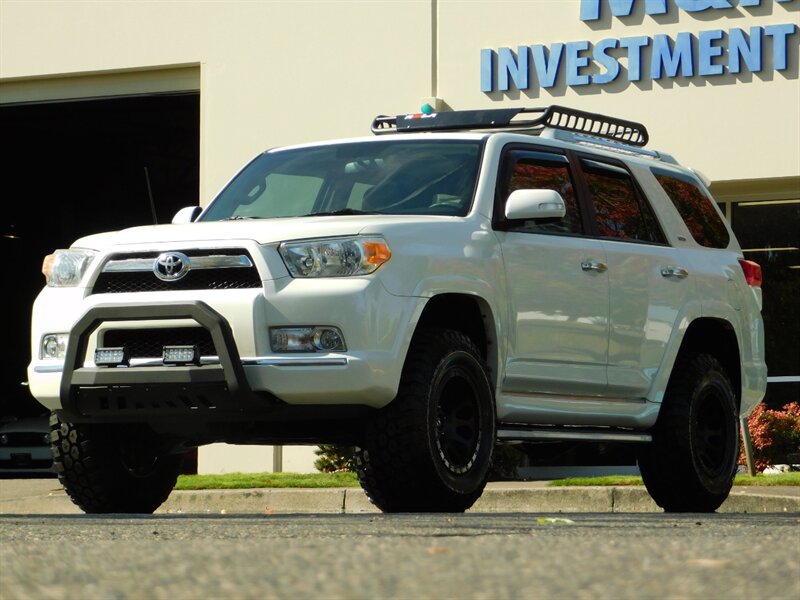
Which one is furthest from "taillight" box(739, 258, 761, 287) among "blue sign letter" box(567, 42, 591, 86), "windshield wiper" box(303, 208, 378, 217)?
"blue sign letter" box(567, 42, 591, 86)

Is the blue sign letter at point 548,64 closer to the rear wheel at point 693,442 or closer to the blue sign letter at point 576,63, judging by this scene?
the blue sign letter at point 576,63

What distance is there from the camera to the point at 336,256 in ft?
24.9

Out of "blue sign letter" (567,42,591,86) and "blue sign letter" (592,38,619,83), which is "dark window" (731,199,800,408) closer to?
"blue sign letter" (592,38,619,83)

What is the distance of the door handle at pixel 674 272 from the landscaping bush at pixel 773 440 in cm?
718

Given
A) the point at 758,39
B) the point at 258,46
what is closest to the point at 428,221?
the point at 758,39

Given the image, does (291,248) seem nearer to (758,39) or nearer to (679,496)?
(679,496)

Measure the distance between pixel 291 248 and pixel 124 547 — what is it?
2649mm

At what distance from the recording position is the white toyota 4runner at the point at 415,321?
24.7 feet

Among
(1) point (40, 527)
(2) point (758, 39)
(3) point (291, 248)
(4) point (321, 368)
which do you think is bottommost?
(1) point (40, 527)

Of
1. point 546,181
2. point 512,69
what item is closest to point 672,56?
point 512,69

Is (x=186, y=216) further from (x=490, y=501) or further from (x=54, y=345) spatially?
(x=490, y=501)

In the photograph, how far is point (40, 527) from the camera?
22.0ft

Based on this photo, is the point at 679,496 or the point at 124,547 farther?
the point at 679,496

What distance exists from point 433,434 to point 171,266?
1.40 metres
